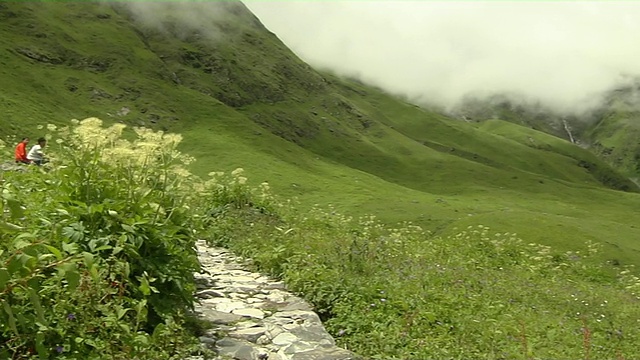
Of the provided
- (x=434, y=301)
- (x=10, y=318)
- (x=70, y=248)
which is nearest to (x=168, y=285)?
(x=70, y=248)

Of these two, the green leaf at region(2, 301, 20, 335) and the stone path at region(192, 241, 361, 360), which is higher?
the green leaf at region(2, 301, 20, 335)

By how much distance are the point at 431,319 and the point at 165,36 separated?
176 metres

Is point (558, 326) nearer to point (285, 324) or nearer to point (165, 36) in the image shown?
point (285, 324)

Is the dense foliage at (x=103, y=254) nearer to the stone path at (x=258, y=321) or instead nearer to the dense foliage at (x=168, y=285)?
the dense foliage at (x=168, y=285)

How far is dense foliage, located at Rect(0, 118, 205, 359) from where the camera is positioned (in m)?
5.28

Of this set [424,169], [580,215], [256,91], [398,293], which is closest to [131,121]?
[256,91]

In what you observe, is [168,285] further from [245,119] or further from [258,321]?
[245,119]

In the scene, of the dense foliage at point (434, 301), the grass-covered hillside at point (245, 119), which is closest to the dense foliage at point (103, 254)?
the dense foliage at point (434, 301)

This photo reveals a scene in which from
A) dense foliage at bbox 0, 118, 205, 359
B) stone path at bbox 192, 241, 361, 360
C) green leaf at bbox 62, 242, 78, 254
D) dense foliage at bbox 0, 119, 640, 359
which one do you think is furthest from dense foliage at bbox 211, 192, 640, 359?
green leaf at bbox 62, 242, 78, 254

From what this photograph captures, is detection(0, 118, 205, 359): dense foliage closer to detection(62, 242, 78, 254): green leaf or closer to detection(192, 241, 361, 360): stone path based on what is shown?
detection(62, 242, 78, 254): green leaf

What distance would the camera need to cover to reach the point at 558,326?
10.1 meters

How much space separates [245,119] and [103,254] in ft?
468

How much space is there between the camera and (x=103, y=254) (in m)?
7.28

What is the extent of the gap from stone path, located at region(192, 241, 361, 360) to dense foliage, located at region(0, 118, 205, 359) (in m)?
0.84
